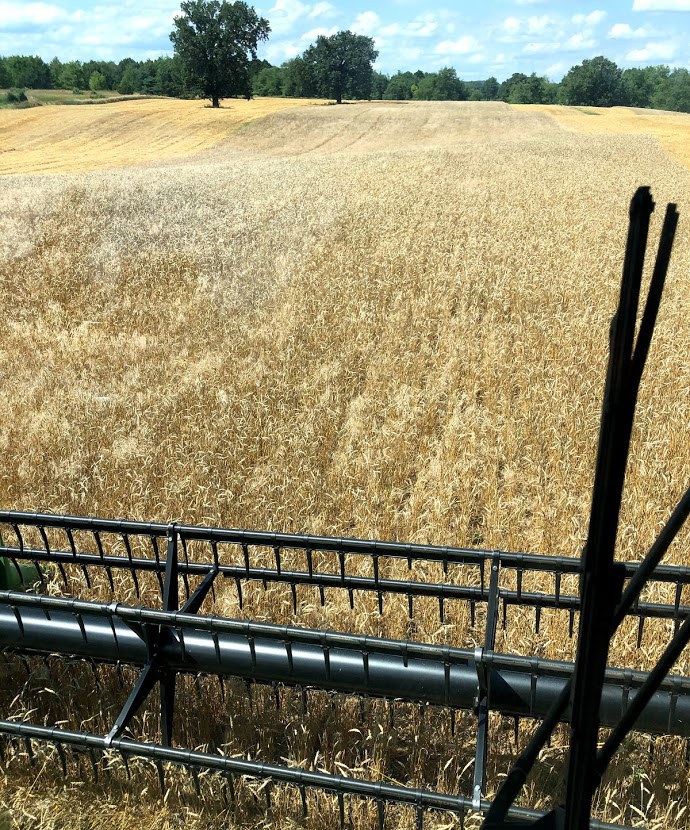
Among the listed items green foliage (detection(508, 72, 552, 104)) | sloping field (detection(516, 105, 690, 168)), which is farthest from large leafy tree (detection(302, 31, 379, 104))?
green foliage (detection(508, 72, 552, 104))

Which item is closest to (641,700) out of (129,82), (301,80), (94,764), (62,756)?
(94,764)

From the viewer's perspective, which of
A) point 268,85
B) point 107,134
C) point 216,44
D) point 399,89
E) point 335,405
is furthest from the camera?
point 399,89

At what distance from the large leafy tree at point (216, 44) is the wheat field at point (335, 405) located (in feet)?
167

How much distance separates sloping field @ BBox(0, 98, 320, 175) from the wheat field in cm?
2242

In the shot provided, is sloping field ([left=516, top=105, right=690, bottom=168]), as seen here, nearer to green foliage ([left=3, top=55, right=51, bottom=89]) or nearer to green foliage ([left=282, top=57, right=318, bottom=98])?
green foliage ([left=282, top=57, right=318, bottom=98])

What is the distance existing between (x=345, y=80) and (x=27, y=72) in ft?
150

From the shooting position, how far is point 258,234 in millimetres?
13242

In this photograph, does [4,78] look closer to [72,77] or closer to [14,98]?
[72,77]

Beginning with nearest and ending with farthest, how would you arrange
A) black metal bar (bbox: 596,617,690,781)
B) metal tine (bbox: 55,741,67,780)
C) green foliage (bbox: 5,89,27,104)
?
black metal bar (bbox: 596,617,690,781) → metal tine (bbox: 55,741,67,780) → green foliage (bbox: 5,89,27,104)

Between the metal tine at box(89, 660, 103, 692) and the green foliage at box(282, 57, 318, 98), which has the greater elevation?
the green foliage at box(282, 57, 318, 98)

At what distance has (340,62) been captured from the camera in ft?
241

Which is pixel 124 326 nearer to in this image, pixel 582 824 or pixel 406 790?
pixel 406 790

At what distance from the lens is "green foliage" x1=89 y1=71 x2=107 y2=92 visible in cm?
9156

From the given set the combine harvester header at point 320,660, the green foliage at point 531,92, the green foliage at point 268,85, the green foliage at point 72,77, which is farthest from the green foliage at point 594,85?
the combine harvester header at point 320,660
